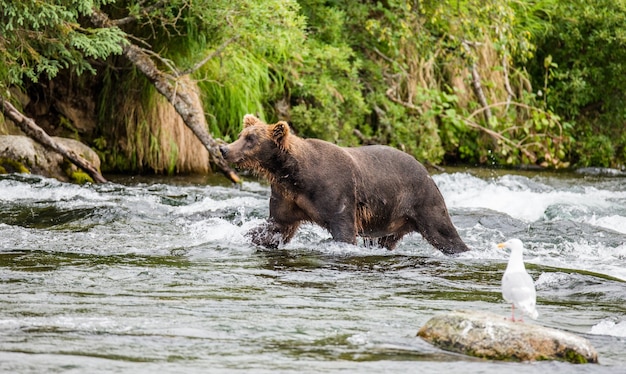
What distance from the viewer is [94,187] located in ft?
42.0

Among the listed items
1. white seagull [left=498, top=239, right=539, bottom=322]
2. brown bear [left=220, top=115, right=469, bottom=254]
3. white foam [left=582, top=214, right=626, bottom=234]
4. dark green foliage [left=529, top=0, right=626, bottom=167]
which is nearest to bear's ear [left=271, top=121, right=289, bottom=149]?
brown bear [left=220, top=115, right=469, bottom=254]

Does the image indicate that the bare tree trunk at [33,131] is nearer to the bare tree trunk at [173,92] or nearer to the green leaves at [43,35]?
the green leaves at [43,35]

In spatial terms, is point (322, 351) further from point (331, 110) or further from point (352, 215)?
point (331, 110)

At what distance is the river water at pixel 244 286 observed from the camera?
16.9 feet

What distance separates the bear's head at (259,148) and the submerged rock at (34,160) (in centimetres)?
494

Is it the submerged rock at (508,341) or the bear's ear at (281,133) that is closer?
the submerged rock at (508,341)

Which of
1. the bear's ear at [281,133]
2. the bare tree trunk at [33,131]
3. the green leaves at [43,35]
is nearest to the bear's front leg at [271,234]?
the bear's ear at [281,133]

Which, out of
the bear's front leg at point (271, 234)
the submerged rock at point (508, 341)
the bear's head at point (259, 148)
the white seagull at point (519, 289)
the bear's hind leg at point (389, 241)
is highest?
the bear's head at point (259, 148)

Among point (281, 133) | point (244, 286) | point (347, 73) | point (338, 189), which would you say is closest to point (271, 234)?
point (338, 189)

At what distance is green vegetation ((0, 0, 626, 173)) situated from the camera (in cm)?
1305

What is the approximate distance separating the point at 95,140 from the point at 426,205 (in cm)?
696

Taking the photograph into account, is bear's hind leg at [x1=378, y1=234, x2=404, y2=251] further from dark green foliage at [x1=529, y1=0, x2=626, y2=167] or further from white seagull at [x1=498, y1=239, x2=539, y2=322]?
dark green foliage at [x1=529, y1=0, x2=626, y2=167]

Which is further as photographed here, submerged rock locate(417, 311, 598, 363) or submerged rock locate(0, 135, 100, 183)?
submerged rock locate(0, 135, 100, 183)

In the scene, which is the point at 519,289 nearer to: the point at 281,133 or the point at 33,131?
the point at 281,133
